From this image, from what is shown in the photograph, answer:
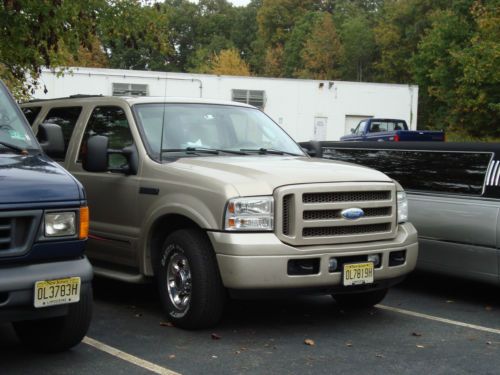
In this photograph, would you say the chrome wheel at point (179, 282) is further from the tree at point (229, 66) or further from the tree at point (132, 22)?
the tree at point (229, 66)

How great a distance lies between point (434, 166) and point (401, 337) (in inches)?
A: 94.0

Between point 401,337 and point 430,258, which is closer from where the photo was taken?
point 401,337

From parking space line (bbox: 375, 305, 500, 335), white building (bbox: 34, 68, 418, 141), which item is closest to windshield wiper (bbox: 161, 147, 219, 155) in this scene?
parking space line (bbox: 375, 305, 500, 335)

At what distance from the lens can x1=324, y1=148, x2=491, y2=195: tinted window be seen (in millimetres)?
7348

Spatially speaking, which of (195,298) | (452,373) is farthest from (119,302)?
(452,373)

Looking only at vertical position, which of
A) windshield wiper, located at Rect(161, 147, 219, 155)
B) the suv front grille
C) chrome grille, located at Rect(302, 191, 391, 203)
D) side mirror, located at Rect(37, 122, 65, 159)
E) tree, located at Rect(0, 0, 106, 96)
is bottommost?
the suv front grille

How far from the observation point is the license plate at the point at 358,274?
19.2 ft

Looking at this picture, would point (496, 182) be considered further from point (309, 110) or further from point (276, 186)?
point (309, 110)

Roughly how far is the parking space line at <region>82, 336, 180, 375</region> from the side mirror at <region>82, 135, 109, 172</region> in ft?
4.81

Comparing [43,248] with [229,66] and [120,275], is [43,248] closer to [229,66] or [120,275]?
[120,275]

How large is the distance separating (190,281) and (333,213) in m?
1.23

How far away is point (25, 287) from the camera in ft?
14.4

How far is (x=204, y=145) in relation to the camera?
6.82 m

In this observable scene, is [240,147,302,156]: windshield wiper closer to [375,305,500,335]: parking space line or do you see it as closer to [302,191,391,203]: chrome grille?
[302,191,391,203]: chrome grille
